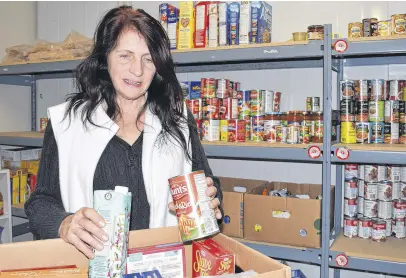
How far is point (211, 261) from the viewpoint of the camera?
100 cm

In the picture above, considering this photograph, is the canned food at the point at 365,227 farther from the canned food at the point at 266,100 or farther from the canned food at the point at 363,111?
the canned food at the point at 266,100

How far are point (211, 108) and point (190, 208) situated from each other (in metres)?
1.62

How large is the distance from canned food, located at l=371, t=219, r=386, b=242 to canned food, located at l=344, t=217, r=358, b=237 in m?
0.10

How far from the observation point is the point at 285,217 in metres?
2.43

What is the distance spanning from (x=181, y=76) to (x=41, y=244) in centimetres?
254

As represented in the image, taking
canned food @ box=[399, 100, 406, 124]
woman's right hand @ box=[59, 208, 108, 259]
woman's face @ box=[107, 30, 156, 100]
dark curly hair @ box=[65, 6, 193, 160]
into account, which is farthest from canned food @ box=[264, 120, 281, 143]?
woman's right hand @ box=[59, 208, 108, 259]

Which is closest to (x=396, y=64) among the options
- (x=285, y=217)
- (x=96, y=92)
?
(x=285, y=217)

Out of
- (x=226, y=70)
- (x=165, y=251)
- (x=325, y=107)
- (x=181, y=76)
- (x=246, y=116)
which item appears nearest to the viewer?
(x=165, y=251)

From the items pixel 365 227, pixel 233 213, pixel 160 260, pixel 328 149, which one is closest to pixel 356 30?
pixel 328 149

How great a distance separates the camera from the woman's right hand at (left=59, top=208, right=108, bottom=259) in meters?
0.92

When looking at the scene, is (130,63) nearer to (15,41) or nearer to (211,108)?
(211,108)

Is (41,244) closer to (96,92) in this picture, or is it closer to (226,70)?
(96,92)

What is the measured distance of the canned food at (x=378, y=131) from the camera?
233 cm

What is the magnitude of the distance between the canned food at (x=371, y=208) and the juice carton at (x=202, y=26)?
1319 millimetres
